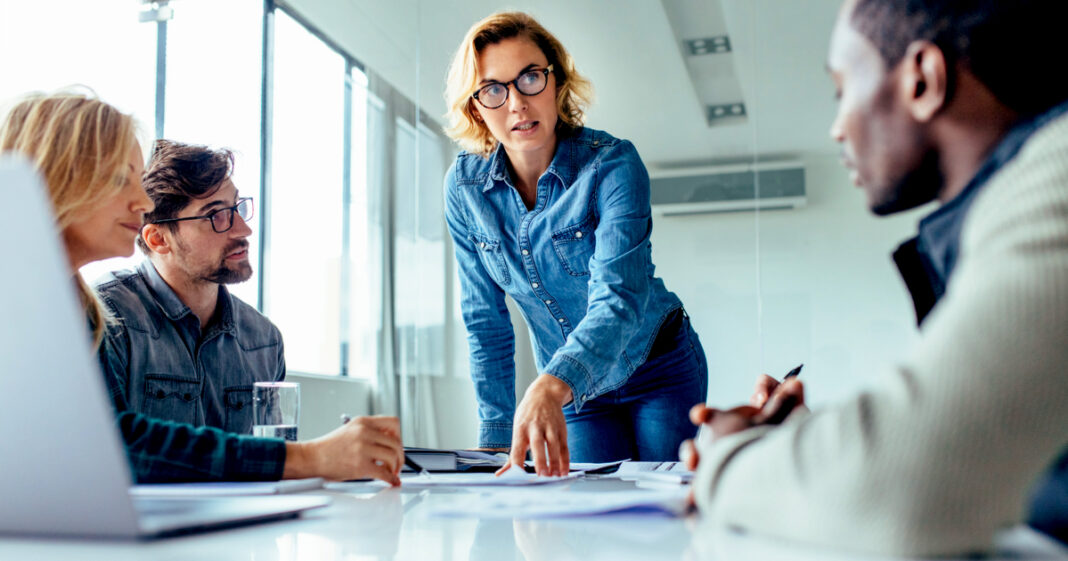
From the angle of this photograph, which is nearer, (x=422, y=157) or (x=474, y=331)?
(x=474, y=331)

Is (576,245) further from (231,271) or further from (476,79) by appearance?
(231,271)

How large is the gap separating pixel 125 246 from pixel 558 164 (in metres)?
0.80

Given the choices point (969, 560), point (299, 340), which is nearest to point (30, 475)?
point (969, 560)

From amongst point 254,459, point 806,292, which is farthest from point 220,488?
point 806,292

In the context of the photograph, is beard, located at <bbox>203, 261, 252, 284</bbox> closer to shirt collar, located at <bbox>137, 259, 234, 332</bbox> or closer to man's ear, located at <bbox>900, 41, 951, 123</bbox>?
shirt collar, located at <bbox>137, 259, 234, 332</bbox>

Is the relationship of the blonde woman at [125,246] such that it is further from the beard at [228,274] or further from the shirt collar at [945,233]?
the shirt collar at [945,233]

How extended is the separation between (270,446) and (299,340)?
3.20m

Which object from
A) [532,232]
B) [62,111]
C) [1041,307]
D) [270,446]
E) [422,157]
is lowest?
[270,446]

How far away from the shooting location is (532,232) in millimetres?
1717

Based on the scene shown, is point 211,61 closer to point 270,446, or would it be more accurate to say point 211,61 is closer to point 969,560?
point 270,446

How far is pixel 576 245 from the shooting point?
1670 millimetres

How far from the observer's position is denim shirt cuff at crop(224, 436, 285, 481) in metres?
1.02

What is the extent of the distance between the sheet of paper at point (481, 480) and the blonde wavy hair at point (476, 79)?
84 centimetres

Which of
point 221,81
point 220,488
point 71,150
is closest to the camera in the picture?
point 220,488
